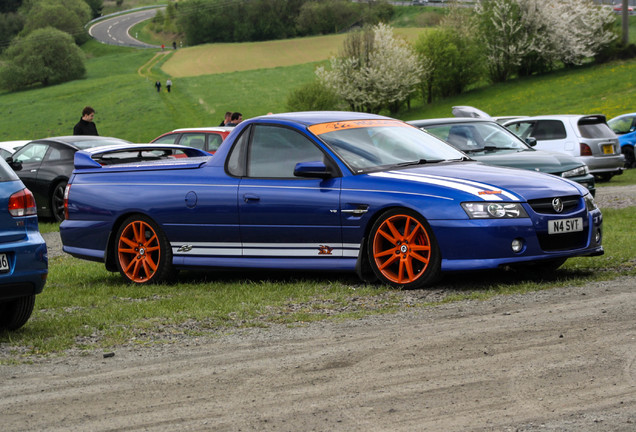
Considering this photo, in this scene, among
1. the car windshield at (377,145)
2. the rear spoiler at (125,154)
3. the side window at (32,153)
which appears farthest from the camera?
the side window at (32,153)

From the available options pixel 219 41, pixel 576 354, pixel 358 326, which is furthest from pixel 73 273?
pixel 219 41

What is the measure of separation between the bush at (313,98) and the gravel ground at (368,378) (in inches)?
2738

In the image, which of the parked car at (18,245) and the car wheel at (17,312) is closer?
the parked car at (18,245)


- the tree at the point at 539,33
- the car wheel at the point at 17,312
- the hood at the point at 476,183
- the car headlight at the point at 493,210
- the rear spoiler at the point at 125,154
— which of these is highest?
the tree at the point at 539,33

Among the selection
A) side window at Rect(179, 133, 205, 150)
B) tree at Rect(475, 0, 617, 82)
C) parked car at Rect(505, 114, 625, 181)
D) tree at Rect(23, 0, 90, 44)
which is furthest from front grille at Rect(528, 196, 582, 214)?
tree at Rect(23, 0, 90, 44)

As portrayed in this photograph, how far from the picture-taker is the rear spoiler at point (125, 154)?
1039 centimetres

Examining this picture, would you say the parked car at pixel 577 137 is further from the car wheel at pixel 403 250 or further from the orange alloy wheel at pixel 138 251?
the car wheel at pixel 403 250

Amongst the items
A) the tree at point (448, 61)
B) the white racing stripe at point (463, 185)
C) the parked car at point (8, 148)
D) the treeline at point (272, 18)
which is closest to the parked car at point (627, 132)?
the parked car at point (8, 148)

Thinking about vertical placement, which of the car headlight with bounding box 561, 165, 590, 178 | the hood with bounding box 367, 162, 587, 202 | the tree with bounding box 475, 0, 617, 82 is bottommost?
the car headlight with bounding box 561, 165, 590, 178

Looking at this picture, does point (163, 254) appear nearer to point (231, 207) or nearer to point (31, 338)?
point (231, 207)

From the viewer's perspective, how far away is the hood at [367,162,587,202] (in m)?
7.91

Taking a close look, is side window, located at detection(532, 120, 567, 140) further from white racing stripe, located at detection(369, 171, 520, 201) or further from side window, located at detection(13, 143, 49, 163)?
white racing stripe, located at detection(369, 171, 520, 201)

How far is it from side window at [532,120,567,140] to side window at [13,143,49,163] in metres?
11.1

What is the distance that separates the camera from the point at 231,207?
9047mm
